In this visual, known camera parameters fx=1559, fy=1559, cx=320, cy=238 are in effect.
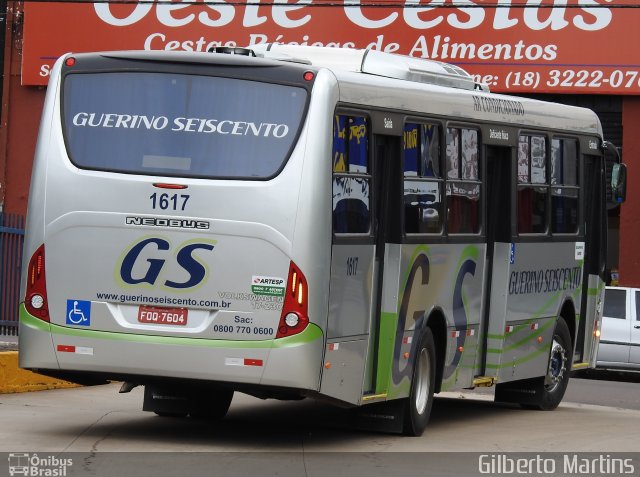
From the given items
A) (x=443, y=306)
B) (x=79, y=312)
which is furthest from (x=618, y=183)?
(x=79, y=312)

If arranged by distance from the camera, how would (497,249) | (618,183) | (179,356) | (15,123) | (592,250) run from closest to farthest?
(179,356) → (497,249) → (592,250) → (618,183) → (15,123)

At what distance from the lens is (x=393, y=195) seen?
1240 centimetres

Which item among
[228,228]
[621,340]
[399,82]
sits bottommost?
[621,340]

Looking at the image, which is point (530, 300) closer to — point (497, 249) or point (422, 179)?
point (497, 249)

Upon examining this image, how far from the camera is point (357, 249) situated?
38.5 feet

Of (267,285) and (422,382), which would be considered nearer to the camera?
(267,285)

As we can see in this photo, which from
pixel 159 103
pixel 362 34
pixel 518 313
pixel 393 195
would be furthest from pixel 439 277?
pixel 362 34

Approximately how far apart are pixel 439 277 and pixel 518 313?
7.13 ft

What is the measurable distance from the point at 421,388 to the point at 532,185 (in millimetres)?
2926

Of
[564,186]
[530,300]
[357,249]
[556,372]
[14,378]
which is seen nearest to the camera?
[357,249]

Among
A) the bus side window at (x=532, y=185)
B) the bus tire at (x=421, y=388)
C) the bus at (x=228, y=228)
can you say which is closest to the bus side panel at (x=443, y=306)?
the bus at (x=228, y=228)

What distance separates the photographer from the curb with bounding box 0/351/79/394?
1573 centimetres

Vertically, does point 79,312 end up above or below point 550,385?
above

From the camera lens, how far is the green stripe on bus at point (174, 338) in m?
11.0
